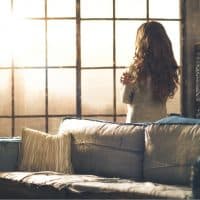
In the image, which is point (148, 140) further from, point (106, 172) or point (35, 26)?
point (35, 26)

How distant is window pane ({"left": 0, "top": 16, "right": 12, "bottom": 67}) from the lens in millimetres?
6078

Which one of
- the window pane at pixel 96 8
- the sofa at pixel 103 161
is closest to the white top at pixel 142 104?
the sofa at pixel 103 161

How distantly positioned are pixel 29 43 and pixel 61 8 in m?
0.47

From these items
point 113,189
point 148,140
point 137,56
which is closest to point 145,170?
point 148,140

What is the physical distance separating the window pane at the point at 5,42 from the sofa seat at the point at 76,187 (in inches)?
81.8

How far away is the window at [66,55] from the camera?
6117 millimetres

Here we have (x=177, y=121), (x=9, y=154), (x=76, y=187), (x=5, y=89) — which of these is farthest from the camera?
(x=5, y=89)

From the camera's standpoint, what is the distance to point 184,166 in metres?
3.80

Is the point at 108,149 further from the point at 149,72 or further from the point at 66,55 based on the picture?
the point at 66,55

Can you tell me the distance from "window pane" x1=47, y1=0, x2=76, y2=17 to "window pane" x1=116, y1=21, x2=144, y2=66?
481mm

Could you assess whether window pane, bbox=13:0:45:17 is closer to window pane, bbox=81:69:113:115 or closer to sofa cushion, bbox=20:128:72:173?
window pane, bbox=81:69:113:115

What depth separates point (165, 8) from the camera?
248 inches

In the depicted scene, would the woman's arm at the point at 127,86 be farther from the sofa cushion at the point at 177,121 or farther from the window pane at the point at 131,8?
the window pane at the point at 131,8

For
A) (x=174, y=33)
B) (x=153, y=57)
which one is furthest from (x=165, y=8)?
(x=153, y=57)
